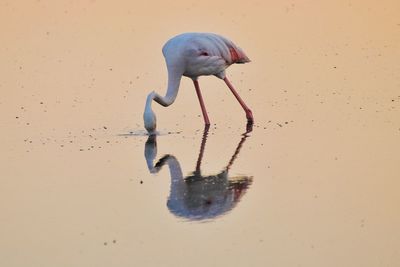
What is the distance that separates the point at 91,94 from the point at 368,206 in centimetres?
898

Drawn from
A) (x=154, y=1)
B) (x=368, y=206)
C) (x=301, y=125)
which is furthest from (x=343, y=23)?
(x=368, y=206)

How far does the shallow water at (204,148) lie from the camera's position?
8992 mm

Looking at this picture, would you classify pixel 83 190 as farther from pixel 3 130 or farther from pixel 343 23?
pixel 343 23

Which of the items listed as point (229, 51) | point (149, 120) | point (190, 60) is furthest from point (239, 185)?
point (229, 51)

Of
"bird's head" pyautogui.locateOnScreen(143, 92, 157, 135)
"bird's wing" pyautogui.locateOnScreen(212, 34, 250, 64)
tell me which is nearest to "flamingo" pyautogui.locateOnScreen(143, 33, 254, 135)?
"bird's wing" pyautogui.locateOnScreen(212, 34, 250, 64)

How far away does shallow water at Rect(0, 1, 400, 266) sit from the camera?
8992 mm

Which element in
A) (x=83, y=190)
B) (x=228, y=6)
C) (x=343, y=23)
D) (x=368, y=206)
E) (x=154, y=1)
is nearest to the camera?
(x=368, y=206)

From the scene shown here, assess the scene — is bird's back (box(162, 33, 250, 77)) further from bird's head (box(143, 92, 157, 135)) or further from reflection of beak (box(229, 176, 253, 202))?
reflection of beak (box(229, 176, 253, 202))

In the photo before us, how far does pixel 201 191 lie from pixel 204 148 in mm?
2542

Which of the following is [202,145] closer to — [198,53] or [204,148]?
[204,148]

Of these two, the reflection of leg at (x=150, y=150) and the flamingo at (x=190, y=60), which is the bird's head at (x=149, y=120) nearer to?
the reflection of leg at (x=150, y=150)

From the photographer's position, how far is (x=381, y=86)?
17.4 metres

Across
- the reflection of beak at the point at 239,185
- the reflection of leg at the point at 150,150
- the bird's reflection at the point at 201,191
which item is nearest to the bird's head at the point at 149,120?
the reflection of leg at the point at 150,150

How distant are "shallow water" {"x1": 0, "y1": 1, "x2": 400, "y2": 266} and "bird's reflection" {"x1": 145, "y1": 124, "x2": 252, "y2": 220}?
0.08 feet
